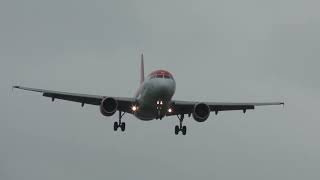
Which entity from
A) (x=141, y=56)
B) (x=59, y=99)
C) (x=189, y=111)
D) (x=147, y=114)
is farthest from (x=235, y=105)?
(x=141, y=56)

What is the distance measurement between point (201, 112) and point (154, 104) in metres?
6.23

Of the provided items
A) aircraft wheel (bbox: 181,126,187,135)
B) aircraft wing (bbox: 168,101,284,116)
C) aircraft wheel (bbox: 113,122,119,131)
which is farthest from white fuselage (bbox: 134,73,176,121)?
aircraft wheel (bbox: 113,122,119,131)

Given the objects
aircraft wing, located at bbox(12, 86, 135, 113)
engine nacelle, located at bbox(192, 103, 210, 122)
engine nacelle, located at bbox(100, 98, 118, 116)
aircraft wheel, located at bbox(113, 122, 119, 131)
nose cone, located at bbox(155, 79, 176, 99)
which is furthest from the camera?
aircraft wheel, located at bbox(113, 122, 119, 131)

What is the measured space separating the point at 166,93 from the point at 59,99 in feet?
45.5

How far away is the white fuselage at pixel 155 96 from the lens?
59312 mm

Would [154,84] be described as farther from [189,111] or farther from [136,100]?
[189,111]

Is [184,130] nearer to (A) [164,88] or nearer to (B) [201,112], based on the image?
(B) [201,112]

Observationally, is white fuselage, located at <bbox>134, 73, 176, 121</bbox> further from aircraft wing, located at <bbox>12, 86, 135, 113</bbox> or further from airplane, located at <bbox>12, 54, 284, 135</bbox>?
aircraft wing, located at <bbox>12, 86, 135, 113</bbox>

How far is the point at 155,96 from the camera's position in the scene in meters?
59.8

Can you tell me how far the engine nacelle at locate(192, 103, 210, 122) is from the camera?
6521cm

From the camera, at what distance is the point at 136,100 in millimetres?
64188

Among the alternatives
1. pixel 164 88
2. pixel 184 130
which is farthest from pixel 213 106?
pixel 164 88

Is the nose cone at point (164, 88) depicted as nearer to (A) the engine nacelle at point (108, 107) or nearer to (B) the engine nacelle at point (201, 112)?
(A) the engine nacelle at point (108, 107)

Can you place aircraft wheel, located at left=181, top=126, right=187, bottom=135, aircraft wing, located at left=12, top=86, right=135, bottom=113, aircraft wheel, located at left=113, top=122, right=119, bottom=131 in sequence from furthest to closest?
aircraft wheel, located at left=113, top=122, right=119, bottom=131, aircraft wheel, located at left=181, top=126, right=187, bottom=135, aircraft wing, located at left=12, top=86, right=135, bottom=113
